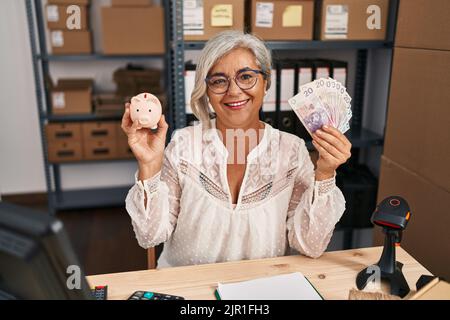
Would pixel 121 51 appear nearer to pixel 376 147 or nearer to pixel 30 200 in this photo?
pixel 30 200

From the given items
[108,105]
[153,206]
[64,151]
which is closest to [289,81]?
[153,206]

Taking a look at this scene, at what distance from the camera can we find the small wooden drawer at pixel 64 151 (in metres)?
3.32

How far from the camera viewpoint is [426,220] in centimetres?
157

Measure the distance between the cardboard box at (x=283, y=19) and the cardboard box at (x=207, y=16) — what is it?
4.0 inches

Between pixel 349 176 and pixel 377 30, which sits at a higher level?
pixel 377 30

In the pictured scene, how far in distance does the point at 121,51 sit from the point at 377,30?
183 cm

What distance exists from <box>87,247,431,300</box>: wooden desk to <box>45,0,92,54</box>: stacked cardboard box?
2.47 meters

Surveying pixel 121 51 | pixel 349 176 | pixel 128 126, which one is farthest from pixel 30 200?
pixel 128 126

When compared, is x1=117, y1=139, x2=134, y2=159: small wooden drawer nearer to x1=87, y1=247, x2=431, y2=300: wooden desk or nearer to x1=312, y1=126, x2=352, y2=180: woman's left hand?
x1=87, y1=247, x2=431, y2=300: wooden desk

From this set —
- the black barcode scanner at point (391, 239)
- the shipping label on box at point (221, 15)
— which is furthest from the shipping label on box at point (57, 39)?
the black barcode scanner at point (391, 239)

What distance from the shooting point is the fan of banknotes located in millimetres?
1177

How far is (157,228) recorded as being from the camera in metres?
1.27

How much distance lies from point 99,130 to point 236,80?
2.26 m

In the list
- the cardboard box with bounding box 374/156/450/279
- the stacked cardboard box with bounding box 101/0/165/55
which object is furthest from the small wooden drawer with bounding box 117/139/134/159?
the cardboard box with bounding box 374/156/450/279
